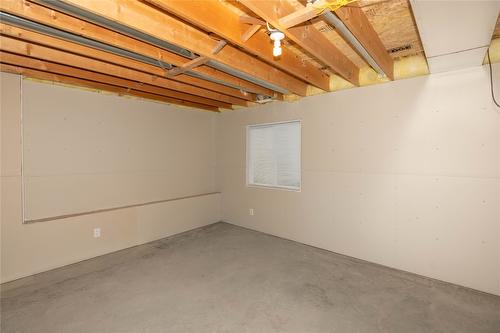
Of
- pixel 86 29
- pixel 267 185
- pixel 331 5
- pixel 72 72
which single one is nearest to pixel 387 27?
pixel 331 5

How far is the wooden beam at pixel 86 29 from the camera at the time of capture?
1.56 m

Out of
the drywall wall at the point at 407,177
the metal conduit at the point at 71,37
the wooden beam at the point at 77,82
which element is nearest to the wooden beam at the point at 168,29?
the metal conduit at the point at 71,37

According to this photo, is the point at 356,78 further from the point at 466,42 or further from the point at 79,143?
the point at 79,143

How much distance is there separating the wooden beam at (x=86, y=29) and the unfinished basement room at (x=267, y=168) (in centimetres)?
1

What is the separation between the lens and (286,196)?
13.0 feet

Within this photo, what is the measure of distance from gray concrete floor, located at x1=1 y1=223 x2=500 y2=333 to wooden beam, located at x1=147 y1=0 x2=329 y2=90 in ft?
7.54

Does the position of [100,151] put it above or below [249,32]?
below

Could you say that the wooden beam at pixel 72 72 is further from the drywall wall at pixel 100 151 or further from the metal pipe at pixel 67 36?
the metal pipe at pixel 67 36

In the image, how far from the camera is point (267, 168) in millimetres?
4332

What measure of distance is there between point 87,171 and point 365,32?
3755 millimetres

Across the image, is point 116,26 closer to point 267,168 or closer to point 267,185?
point 267,168

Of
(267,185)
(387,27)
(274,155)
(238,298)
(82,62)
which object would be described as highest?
(387,27)

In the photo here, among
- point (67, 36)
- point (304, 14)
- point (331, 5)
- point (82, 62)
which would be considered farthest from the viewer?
point (82, 62)

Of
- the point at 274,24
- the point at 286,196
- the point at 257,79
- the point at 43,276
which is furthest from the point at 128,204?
the point at 274,24
